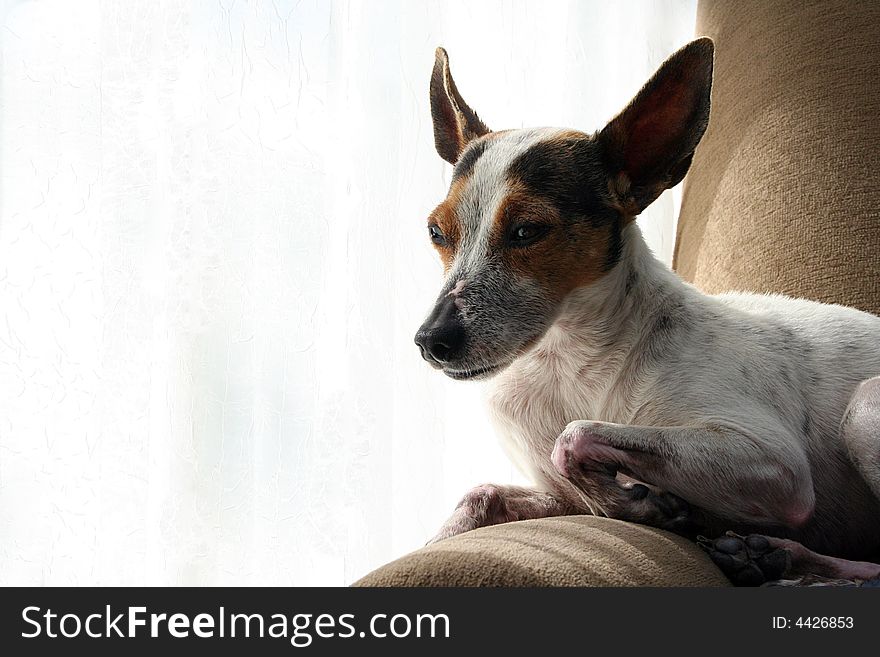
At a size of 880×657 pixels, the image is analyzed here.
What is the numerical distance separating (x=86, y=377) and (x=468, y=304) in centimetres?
95

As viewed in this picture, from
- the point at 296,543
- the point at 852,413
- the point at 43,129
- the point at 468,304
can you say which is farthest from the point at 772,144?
the point at 43,129

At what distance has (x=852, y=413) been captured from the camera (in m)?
1.24

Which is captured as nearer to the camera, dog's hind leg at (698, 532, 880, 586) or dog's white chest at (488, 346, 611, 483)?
dog's hind leg at (698, 532, 880, 586)

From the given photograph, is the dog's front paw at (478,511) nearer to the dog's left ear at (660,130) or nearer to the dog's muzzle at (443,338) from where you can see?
the dog's muzzle at (443,338)

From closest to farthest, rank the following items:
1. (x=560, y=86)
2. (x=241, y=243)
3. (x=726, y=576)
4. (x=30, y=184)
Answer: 1. (x=726, y=576)
2. (x=30, y=184)
3. (x=241, y=243)
4. (x=560, y=86)

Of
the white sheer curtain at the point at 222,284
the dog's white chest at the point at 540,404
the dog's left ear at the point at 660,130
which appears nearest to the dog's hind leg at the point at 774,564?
the dog's white chest at the point at 540,404

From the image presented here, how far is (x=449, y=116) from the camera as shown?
56.1 inches

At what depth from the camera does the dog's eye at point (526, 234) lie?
115 cm

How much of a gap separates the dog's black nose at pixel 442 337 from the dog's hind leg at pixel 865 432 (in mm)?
563

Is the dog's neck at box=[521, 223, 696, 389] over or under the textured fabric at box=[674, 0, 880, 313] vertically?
under

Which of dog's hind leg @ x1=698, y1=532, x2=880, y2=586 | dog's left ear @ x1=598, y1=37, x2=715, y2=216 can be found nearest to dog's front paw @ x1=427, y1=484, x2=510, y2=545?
dog's hind leg @ x1=698, y1=532, x2=880, y2=586

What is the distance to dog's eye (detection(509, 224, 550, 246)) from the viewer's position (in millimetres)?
1153

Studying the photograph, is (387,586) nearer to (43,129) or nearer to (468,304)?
(468,304)

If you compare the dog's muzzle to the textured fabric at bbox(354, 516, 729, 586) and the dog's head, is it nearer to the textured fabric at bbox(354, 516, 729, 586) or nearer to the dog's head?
the dog's head
